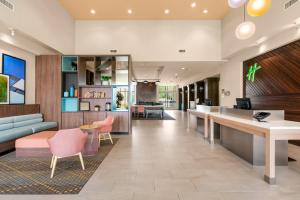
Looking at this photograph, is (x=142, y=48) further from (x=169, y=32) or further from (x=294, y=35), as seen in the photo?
(x=294, y=35)

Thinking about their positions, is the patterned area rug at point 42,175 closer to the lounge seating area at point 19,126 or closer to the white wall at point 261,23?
the lounge seating area at point 19,126

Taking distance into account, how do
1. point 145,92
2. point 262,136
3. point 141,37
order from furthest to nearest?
1. point 145,92
2. point 141,37
3. point 262,136

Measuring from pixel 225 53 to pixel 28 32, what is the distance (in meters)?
7.67

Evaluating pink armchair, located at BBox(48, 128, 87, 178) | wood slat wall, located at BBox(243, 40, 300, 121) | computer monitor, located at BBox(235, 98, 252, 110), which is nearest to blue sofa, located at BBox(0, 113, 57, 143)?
pink armchair, located at BBox(48, 128, 87, 178)

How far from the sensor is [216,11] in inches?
324

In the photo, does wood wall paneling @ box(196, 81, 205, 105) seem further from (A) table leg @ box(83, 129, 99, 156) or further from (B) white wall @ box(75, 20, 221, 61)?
(A) table leg @ box(83, 129, 99, 156)

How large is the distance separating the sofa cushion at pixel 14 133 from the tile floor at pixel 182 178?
246 centimetres

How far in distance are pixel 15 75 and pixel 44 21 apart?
208 cm

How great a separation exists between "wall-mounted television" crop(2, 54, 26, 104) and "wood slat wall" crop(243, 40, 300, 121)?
26.8 feet

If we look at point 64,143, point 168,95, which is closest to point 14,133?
point 64,143

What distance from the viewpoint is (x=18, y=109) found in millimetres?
5691

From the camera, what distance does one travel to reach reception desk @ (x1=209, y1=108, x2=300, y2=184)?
9.68ft

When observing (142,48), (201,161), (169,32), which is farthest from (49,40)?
(201,161)

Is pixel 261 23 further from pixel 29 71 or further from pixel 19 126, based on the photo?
pixel 19 126
